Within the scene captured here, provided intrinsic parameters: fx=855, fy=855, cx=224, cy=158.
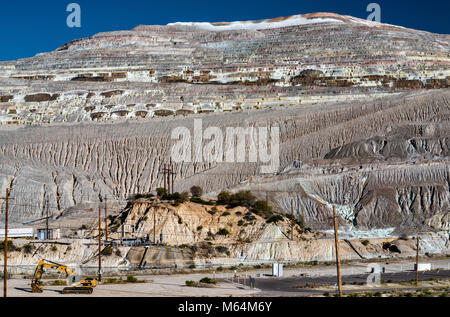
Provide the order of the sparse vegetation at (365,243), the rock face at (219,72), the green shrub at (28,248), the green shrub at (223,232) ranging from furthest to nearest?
the rock face at (219,72) → the sparse vegetation at (365,243) → the green shrub at (223,232) → the green shrub at (28,248)

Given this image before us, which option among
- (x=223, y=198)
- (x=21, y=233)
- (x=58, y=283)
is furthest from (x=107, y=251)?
(x=223, y=198)

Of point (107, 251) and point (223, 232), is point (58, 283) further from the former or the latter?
point (223, 232)

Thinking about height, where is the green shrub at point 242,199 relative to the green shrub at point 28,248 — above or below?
above

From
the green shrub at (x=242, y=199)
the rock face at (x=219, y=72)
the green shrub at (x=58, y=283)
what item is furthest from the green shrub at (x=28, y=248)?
the rock face at (x=219, y=72)

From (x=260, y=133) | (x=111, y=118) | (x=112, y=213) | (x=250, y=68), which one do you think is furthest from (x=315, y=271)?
(x=250, y=68)

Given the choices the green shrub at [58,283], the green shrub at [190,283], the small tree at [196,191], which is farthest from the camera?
the small tree at [196,191]

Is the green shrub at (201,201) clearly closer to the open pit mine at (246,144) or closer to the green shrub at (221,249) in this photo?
the open pit mine at (246,144)

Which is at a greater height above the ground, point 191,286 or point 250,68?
point 250,68

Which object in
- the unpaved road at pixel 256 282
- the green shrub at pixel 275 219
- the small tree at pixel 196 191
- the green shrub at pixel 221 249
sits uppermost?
the small tree at pixel 196 191

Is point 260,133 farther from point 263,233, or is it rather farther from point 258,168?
point 263,233
